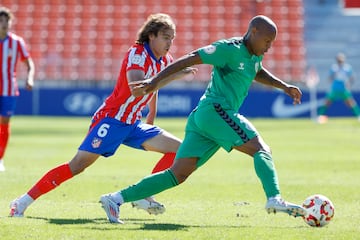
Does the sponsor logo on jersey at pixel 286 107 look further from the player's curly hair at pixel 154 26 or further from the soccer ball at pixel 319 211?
the soccer ball at pixel 319 211

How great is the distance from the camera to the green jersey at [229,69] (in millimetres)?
7922

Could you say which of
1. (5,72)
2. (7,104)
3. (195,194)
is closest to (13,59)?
(5,72)

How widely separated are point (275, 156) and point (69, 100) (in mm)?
17904

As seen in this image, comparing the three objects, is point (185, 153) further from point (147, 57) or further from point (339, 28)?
point (339, 28)

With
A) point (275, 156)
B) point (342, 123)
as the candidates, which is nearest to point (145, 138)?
point (275, 156)

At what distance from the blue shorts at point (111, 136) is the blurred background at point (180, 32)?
2543 cm

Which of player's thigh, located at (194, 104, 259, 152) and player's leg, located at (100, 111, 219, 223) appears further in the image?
player's leg, located at (100, 111, 219, 223)

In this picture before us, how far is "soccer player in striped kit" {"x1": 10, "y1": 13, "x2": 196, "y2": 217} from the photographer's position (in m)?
8.70

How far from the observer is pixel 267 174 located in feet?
25.8

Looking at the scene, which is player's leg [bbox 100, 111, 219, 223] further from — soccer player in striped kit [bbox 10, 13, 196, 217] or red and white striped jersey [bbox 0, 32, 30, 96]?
red and white striped jersey [bbox 0, 32, 30, 96]

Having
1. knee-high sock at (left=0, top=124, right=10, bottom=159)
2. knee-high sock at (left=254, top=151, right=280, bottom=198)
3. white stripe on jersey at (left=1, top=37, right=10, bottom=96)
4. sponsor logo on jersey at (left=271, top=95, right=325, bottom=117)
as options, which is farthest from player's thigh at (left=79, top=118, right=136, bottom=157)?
sponsor logo on jersey at (left=271, top=95, right=325, bottom=117)

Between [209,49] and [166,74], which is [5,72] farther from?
[209,49]

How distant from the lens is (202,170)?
14844mm

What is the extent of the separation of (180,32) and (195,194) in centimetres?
2676
